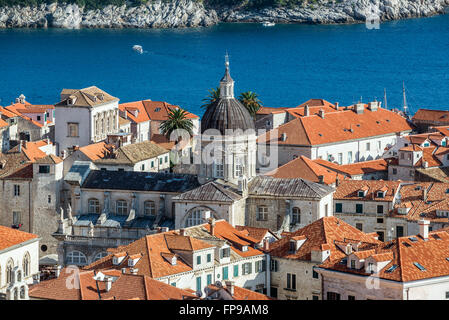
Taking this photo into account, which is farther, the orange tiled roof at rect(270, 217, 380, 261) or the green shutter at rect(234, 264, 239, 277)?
the green shutter at rect(234, 264, 239, 277)

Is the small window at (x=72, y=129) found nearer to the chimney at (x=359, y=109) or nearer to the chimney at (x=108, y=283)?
the chimney at (x=359, y=109)

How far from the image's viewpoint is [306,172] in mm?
102250

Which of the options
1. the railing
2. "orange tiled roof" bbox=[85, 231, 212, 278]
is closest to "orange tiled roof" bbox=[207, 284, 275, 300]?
"orange tiled roof" bbox=[85, 231, 212, 278]

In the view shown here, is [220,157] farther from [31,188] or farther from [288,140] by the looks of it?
[288,140]

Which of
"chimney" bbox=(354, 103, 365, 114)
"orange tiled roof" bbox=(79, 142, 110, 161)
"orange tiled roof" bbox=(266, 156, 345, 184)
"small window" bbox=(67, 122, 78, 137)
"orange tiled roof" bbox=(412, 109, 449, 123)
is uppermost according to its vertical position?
"chimney" bbox=(354, 103, 365, 114)

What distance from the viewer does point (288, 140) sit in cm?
11738

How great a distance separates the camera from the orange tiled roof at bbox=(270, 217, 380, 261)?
79.4 meters

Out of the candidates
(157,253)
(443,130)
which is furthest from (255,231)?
(443,130)

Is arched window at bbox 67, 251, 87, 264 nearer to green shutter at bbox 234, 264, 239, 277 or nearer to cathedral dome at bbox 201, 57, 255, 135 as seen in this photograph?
cathedral dome at bbox 201, 57, 255, 135

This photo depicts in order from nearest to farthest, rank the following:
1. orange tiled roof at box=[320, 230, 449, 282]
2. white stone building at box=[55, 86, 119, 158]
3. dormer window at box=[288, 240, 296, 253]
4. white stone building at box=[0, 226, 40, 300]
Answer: orange tiled roof at box=[320, 230, 449, 282] < white stone building at box=[0, 226, 40, 300] < dormer window at box=[288, 240, 296, 253] < white stone building at box=[55, 86, 119, 158]

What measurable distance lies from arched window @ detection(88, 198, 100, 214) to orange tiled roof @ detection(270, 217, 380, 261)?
652 inches

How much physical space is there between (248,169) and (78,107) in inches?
1111

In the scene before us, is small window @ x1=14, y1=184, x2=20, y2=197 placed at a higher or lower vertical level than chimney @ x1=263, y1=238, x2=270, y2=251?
higher

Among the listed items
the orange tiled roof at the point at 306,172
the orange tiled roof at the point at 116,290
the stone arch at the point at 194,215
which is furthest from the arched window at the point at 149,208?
the orange tiled roof at the point at 116,290
